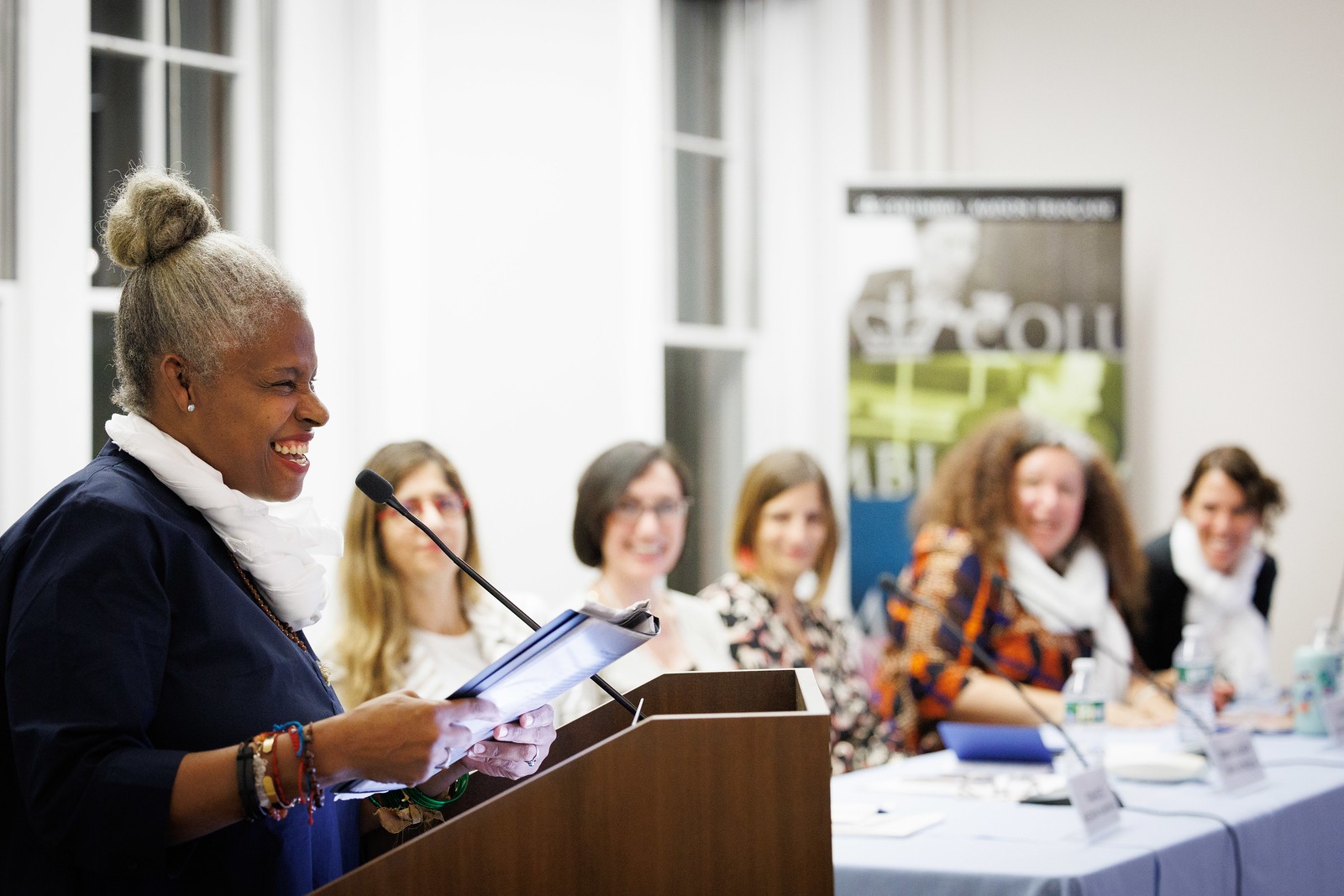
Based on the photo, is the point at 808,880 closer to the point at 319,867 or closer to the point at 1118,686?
the point at 319,867

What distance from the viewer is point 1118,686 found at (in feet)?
12.5

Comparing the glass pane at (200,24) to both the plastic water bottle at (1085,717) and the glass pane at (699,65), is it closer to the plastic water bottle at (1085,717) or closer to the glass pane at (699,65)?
the glass pane at (699,65)

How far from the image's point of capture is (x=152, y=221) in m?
1.32

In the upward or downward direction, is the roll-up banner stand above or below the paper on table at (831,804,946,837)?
above

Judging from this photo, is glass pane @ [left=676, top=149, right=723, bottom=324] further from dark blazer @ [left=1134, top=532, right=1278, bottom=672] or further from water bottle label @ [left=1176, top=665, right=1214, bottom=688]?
water bottle label @ [left=1176, top=665, right=1214, bottom=688]

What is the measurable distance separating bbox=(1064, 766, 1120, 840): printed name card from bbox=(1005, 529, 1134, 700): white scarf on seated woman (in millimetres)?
1443

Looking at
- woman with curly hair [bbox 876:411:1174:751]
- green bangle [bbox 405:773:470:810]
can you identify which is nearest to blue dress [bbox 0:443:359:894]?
green bangle [bbox 405:773:470:810]

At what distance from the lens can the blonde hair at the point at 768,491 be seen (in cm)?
361

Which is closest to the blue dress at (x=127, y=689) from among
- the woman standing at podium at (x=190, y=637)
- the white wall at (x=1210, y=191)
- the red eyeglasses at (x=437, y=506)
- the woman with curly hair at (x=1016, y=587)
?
the woman standing at podium at (x=190, y=637)

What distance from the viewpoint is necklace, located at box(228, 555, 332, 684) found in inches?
51.3

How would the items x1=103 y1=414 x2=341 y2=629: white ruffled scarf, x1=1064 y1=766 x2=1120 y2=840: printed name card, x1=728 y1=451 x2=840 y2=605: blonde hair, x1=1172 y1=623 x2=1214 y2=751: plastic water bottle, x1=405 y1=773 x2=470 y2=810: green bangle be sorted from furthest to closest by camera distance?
x1=728 y1=451 x2=840 y2=605: blonde hair < x1=1172 y1=623 x2=1214 y2=751: plastic water bottle < x1=1064 y1=766 x2=1120 y2=840: printed name card < x1=405 y1=773 x2=470 y2=810: green bangle < x1=103 y1=414 x2=341 y2=629: white ruffled scarf

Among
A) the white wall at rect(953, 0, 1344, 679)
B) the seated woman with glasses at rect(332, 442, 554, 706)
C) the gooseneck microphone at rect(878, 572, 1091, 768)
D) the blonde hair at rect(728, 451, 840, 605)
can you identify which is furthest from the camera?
the white wall at rect(953, 0, 1344, 679)

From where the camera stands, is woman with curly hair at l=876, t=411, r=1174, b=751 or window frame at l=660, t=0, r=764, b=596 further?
window frame at l=660, t=0, r=764, b=596

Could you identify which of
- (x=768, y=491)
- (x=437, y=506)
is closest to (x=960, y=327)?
(x=768, y=491)
